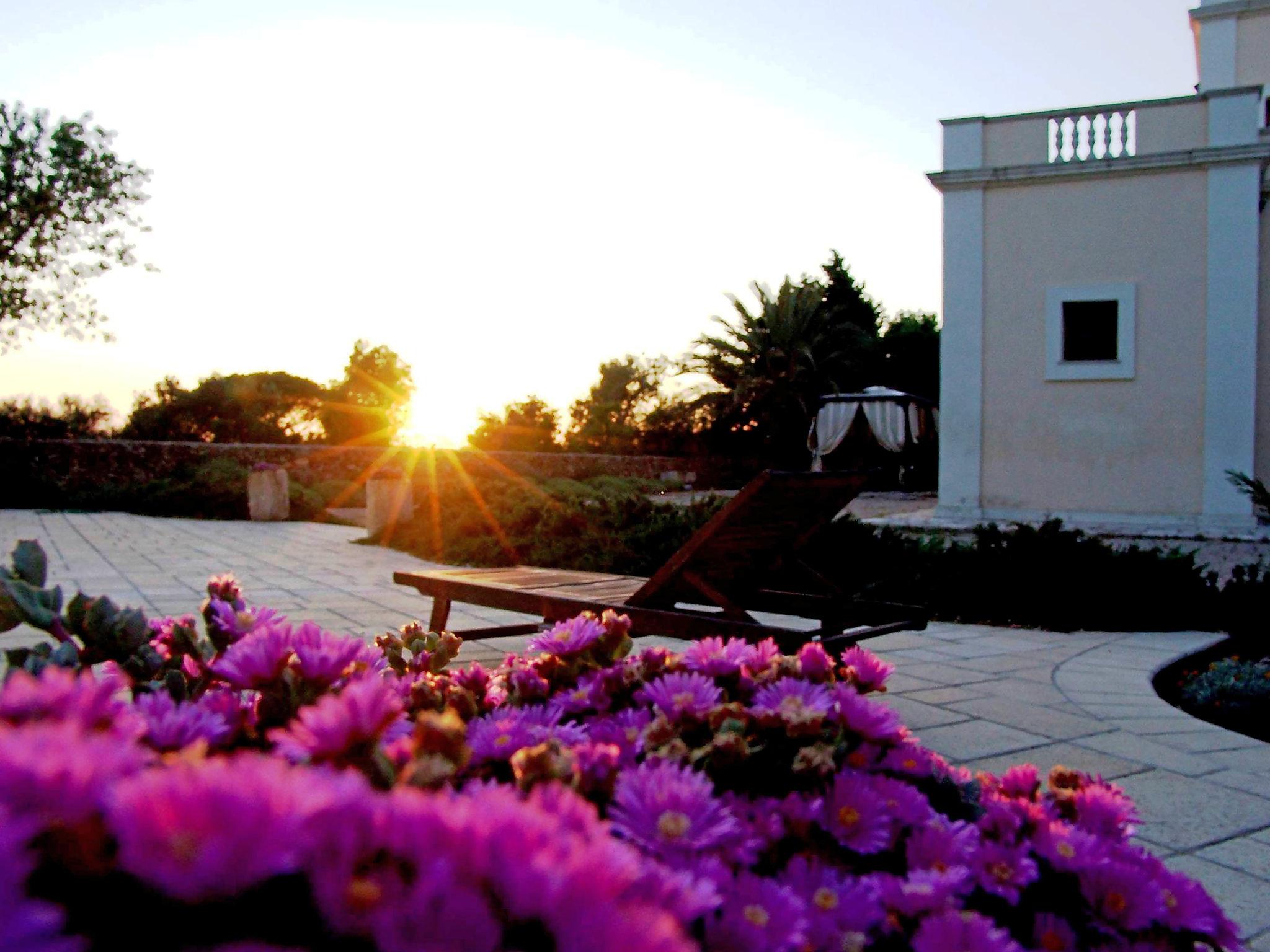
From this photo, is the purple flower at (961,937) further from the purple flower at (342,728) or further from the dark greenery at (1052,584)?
the dark greenery at (1052,584)

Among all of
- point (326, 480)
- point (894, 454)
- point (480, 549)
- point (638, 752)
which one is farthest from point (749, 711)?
point (894, 454)

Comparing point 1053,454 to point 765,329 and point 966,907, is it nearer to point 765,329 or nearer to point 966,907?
point 966,907

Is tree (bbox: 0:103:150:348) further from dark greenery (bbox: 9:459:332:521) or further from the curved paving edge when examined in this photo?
the curved paving edge

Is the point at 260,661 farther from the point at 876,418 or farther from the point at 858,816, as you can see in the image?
the point at 876,418

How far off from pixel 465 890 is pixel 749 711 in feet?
2.25

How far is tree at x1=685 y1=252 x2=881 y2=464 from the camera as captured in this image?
94.6 ft

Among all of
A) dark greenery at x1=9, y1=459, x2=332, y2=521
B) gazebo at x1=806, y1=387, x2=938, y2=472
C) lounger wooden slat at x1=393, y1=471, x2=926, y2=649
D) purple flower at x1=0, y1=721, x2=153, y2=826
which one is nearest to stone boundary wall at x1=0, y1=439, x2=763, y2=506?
dark greenery at x1=9, y1=459, x2=332, y2=521

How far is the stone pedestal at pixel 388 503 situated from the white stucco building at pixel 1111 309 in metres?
7.08

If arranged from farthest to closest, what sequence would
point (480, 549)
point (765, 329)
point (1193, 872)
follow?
1. point (765, 329)
2. point (480, 549)
3. point (1193, 872)

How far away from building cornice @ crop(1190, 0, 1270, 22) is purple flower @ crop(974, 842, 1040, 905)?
16060 millimetres

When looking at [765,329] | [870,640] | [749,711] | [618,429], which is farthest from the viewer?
[618,429]

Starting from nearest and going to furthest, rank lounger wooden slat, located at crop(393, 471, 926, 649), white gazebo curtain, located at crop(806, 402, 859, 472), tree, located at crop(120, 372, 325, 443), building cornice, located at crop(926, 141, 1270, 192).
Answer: lounger wooden slat, located at crop(393, 471, 926, 649) → building cornice, located at crop(926, 141, 1270, 192) → white gazebo curtain, located at crop(806, 402, 859, 472) → tree, located at crop(120, 372, 325, 443)

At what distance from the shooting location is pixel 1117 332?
39.9ft

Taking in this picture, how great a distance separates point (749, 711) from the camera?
1117 mm
